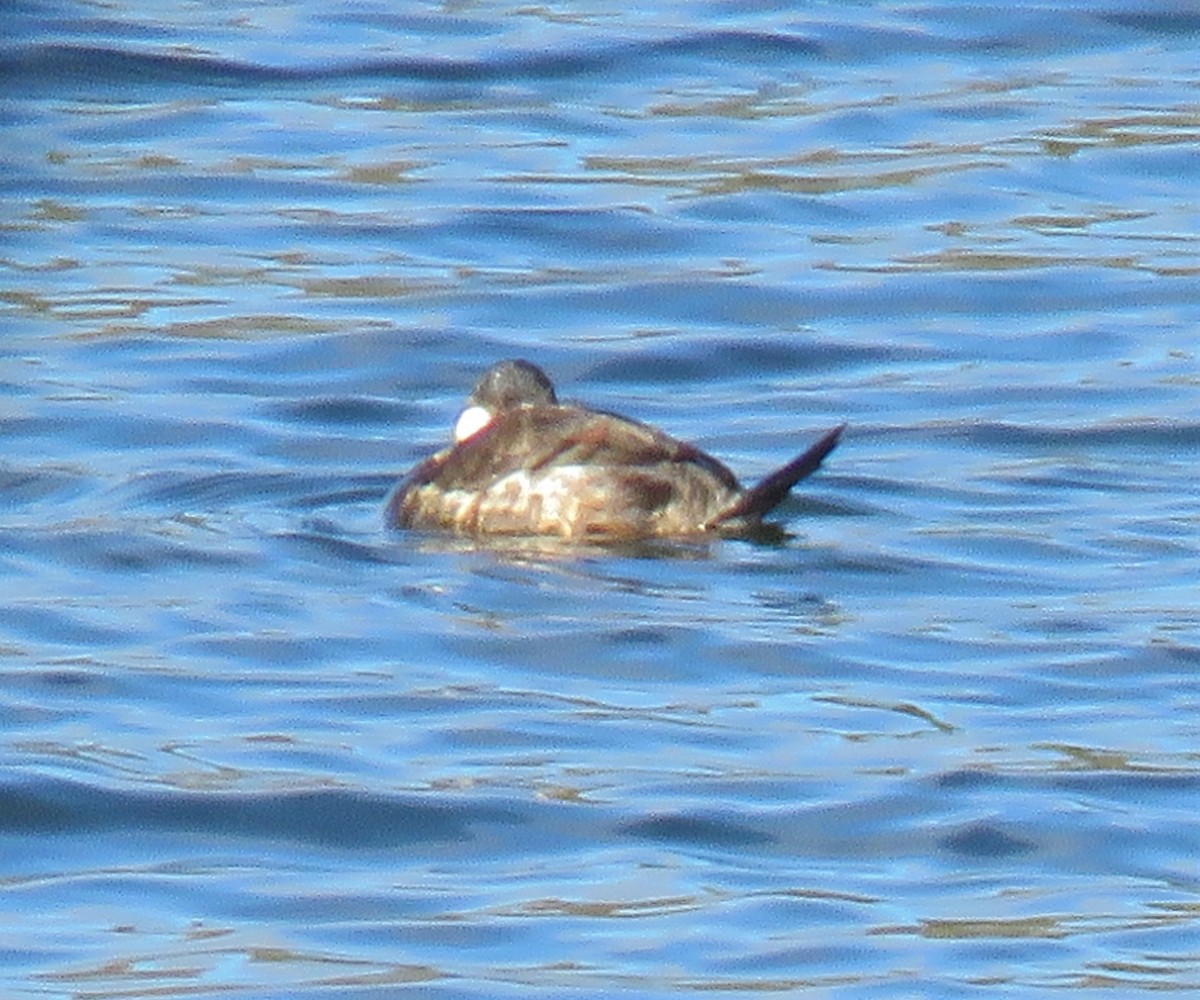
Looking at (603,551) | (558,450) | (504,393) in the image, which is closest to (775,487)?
(603,551)

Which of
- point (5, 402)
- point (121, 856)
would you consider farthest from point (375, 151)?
point (121, 856)

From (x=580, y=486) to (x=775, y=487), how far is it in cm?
62

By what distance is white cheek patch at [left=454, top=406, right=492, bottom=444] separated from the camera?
12305 millimetres

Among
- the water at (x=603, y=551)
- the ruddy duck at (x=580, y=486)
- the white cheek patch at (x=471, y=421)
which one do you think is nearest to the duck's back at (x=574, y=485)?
the ruddy duck at (x=580, y=486)

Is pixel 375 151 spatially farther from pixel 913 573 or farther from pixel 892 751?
pixel 892 751

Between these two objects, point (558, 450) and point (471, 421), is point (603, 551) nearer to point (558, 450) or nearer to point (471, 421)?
point (558, 450)

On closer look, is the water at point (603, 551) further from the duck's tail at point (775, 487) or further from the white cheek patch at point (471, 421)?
the white cheek patch at point (471, 421)

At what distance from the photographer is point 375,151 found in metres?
18.5

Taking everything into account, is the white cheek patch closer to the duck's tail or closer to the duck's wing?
the duck's wing

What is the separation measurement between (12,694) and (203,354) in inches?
201

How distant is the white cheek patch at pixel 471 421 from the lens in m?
12.3

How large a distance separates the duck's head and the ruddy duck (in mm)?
370

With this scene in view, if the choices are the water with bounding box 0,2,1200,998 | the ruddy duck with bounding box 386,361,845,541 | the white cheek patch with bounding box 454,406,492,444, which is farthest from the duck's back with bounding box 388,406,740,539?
the white cheek patch with bounding box 454,406,492,444

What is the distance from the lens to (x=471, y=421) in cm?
1239
